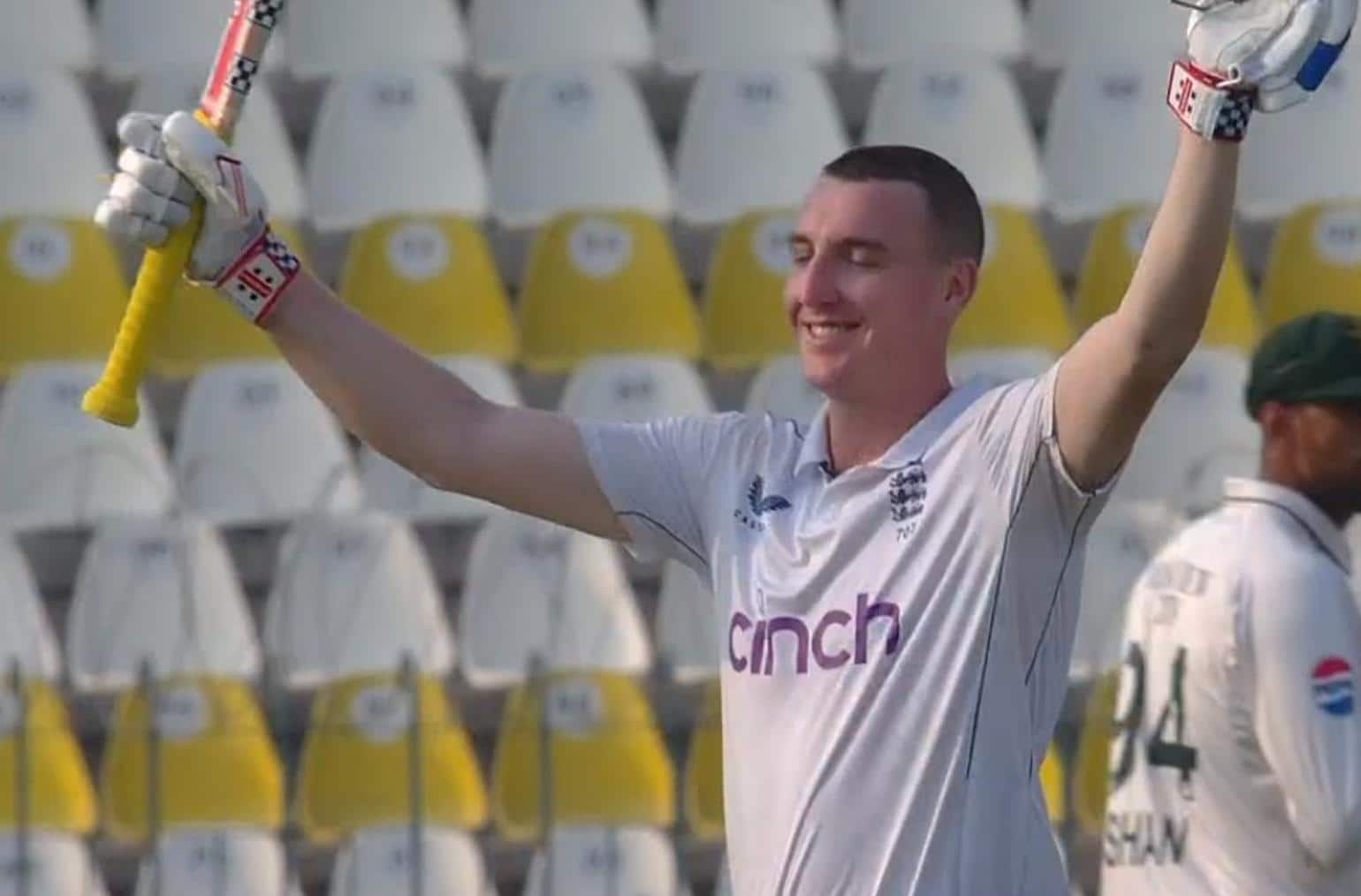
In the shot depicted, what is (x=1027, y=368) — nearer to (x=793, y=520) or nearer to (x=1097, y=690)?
(x=1097, y=690)

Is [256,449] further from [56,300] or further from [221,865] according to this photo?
[221,865]

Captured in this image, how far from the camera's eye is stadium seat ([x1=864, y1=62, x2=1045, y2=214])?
7.52 m

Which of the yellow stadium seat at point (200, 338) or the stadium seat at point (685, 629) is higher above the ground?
the yellow stadium seat at point (200, 338)

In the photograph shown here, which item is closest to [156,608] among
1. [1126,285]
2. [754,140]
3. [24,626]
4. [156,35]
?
[24,626]

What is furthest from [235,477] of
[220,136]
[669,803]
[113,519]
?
[220,136]

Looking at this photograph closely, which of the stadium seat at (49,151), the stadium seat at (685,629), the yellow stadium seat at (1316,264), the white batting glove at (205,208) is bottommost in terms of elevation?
the white batting glove at (205,208)

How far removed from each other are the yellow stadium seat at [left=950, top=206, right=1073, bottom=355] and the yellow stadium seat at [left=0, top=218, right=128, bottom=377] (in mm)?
1945

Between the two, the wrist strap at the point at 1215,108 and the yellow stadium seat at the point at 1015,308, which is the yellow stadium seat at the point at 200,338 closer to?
the yellow stadium seat at the point at 1015,308

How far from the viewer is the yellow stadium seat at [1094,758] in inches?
242

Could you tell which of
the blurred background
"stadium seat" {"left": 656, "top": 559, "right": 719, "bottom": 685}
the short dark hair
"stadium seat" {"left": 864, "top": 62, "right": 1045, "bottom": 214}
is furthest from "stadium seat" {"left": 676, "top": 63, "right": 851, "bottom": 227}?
the short dark hair

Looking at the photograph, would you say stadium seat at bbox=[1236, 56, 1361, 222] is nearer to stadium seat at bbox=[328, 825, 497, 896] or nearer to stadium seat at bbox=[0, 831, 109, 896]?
stadium seat at bbox=[328, 825, 497, 896]

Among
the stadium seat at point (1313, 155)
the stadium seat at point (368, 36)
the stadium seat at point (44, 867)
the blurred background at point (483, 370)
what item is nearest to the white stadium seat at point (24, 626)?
the blurred background at point (483, 370)

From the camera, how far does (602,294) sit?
7.18 metres

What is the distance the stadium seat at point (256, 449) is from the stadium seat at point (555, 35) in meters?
1.22
